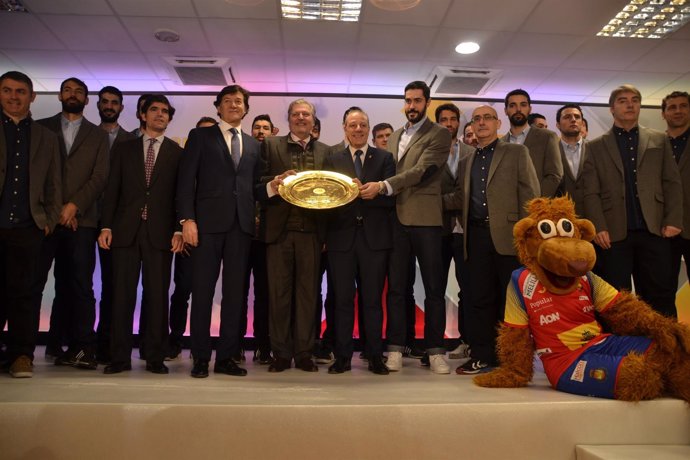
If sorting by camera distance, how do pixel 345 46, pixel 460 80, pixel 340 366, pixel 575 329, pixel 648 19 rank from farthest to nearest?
1. pixel 460 80
2. pixel 345 46
3. pixel 648 19
4. pixel 340 366
5. pixel 575 329

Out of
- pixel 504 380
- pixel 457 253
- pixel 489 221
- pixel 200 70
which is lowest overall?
pixel 504 380

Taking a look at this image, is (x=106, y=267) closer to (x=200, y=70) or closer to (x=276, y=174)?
(x=276, y=174)

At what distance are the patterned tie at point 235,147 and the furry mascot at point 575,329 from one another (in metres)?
1.65

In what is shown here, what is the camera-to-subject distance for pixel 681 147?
350cm

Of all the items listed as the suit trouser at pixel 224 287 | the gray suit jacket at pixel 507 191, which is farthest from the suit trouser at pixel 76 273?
the gray suit jacket at pixel 507 191

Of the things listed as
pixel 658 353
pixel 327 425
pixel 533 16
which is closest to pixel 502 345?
pixel 658 353

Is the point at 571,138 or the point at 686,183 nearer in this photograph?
the point at 686,183

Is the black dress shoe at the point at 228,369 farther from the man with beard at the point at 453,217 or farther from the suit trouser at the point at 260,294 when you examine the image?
the man with beard at the point at 453,217

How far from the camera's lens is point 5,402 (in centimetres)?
203

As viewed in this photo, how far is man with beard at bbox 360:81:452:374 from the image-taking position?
3160mm

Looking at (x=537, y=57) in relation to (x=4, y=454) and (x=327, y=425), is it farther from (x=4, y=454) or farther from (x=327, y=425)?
(x=4, y=454)

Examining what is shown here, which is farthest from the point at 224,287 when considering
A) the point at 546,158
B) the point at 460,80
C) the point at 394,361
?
the point at 460,80

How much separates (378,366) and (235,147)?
1.55 m

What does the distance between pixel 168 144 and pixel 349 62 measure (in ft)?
10.0
